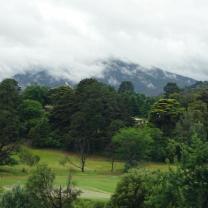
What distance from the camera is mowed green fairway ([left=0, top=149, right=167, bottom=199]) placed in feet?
173

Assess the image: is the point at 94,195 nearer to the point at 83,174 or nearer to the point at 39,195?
the point at 39,195

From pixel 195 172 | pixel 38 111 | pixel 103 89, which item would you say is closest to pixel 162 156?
pixel 103 89

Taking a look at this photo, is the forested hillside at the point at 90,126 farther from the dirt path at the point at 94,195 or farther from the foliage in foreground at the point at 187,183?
the foliage in foreground at the point at 187,183

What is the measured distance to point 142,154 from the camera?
73000mm

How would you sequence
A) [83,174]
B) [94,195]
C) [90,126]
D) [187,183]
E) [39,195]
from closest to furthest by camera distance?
[187,183] < [39,195] < [94,195] < [83,174] < [90,126]

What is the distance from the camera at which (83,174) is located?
68438 millimetres

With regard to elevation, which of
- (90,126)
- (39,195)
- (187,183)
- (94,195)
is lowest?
(94,195)

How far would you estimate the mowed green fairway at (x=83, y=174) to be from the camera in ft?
173

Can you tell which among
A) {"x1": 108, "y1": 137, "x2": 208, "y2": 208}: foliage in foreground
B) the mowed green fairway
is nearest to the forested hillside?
the mowed green fairway

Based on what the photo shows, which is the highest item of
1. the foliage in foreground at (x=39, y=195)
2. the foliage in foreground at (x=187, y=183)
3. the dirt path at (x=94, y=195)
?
the foliage in foreground at (x=187, y=183)

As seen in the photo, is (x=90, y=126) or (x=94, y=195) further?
(x=90, y=126)

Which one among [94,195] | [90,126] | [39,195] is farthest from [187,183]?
[90,126]

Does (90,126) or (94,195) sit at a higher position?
(90,126)

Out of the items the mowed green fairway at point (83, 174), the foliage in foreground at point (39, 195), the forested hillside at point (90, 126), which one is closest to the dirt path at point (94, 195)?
the mowed green fairway at point (83, 174)
